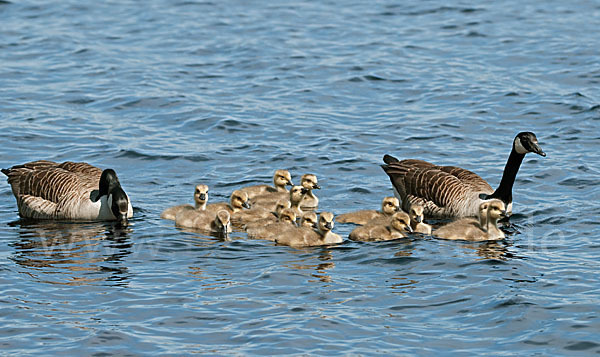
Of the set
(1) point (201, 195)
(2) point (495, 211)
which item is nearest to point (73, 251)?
(1) point (201, 195)

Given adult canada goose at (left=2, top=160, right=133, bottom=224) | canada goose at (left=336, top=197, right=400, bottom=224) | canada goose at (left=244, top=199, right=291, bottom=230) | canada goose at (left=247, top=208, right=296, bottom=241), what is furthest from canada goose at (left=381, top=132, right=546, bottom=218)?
adult canada goose at (left=2, top=160, right=133, bottom=224)

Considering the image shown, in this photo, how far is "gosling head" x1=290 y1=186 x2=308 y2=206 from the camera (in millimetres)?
16844

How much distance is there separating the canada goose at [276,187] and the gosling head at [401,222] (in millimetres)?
3013

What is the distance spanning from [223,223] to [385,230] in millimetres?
2280

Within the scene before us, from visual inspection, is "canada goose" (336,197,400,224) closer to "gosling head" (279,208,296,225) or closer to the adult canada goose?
"gosling head" (279,208,296,225)

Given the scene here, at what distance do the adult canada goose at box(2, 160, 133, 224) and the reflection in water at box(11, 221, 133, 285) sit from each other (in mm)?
208

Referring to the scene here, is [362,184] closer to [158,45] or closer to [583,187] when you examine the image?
[583,187]

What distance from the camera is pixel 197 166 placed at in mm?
20094

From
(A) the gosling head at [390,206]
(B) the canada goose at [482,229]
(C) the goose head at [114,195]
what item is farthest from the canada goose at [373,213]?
(C) the goose head at [114,195]

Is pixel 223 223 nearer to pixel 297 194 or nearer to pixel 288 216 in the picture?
pixel 288 216

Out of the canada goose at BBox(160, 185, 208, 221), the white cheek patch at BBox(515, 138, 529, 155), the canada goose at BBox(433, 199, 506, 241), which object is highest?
the white cheek patch at BBox(515, 138, 529, 155)

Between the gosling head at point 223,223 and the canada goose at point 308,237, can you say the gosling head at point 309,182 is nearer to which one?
the gosling head at point 223,223

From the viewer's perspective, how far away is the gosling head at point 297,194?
663 inches

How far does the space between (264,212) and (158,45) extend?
553 inches
